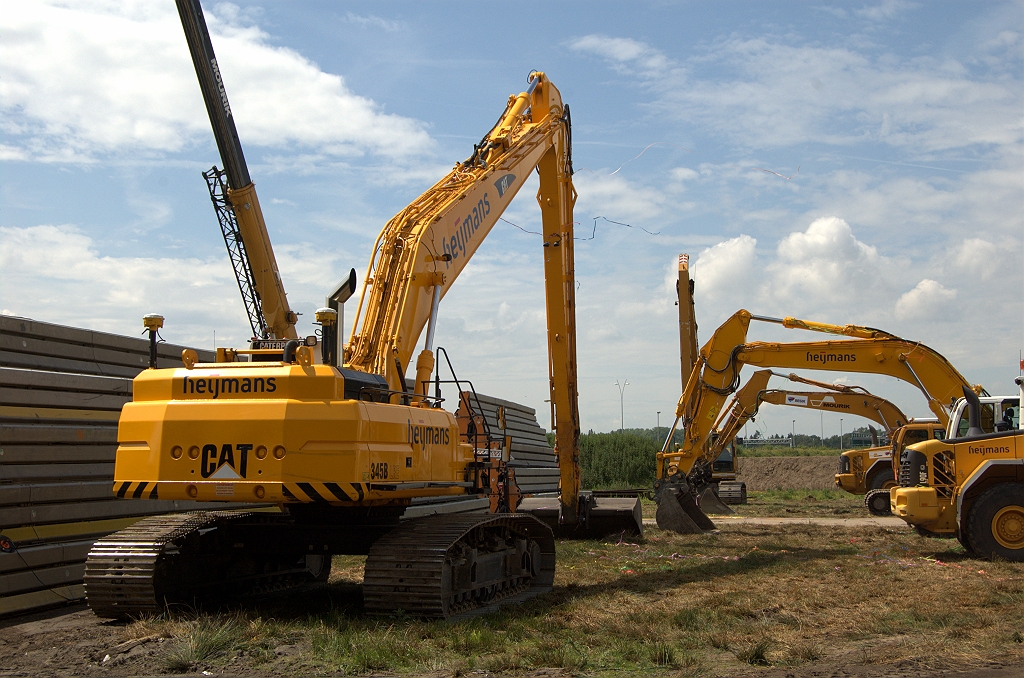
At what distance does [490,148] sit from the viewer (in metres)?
12.2

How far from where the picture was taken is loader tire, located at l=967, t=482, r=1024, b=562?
12.5m

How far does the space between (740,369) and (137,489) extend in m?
13.6

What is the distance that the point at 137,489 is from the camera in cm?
786

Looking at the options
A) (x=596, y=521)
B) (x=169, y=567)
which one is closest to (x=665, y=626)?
(x=169, y=567)

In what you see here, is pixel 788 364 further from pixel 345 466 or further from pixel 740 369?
pixel 345 466

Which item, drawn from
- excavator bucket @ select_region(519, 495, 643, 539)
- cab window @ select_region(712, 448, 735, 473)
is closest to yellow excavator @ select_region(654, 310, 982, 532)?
excavator bucket @ select_region(519, 495, 643, 539)

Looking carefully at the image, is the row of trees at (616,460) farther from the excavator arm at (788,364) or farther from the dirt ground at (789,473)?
the excavator arm at (788,364)

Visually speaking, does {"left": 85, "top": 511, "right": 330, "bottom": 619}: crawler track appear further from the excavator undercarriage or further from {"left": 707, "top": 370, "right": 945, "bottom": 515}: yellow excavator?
{"left": 707, "top": 370, "right": 945, "bottom": 515}: yellow excavator

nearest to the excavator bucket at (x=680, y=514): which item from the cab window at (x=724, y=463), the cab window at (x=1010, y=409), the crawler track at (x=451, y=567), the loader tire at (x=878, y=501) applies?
the loader tire at (x=878, y=501)

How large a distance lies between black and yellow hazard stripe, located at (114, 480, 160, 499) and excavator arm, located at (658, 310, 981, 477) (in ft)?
41.4

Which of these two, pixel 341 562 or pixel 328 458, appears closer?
pixel 328 458

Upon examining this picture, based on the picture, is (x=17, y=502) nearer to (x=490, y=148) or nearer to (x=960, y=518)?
(x=490, y=148)

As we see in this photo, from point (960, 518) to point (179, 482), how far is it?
33.1ft

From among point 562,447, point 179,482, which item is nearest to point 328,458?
point 179,482
